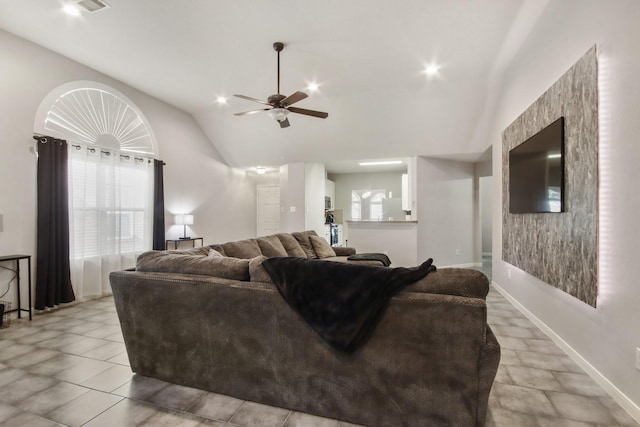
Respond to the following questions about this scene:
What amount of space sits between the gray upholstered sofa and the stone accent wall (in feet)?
4.18

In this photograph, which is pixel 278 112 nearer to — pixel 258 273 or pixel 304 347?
pixel 258 273

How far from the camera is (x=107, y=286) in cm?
444

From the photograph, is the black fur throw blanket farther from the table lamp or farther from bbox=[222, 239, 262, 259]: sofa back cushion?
the table lamp

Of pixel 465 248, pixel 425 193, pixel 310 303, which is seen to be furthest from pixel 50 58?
pixel 465 248

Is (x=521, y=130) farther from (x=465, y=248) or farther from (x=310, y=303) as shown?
(x=465, y=248)

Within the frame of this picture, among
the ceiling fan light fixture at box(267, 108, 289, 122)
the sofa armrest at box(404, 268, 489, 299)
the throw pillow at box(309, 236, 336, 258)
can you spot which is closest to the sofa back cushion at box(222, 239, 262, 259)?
the throw pillow at box(309, 236, 336, 258)

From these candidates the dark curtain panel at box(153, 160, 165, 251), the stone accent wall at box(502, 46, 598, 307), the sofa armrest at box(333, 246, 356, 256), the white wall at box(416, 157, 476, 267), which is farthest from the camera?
the white wall at box(416, 157, 476, 267)

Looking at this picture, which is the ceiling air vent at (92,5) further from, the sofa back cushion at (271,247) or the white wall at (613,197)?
the white wall at (613,197)

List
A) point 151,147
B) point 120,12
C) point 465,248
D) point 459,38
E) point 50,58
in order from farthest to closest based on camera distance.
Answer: point 465,248 < point 151,147 < point 50,58 < point 459,38 < point 120,12

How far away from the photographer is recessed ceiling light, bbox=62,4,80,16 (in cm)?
291

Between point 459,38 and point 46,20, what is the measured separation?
428cm

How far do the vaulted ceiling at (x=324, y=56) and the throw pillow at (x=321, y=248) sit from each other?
7.44 feet

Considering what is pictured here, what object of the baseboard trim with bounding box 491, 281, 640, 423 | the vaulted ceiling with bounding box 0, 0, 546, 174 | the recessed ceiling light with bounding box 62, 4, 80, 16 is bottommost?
the baseboard trim with bounding box 491, 281, 640, 423

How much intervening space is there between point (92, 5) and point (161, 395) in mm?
3382
